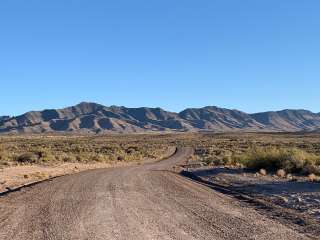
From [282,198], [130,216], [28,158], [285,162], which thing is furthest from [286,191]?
[28,158]

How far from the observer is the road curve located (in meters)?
12.2

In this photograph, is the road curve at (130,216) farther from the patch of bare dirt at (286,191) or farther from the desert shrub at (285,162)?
the desert shrub at (285,162)

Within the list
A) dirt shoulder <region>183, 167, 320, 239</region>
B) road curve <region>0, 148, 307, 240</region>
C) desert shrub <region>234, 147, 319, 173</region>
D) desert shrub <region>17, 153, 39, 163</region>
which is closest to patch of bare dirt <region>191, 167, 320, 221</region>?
dirt shoulder <region>183, 167, 320, 239</region>

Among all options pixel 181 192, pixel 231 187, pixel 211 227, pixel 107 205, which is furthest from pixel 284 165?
pixel 211 227

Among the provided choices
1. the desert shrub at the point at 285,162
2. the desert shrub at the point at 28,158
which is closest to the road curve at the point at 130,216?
the desert shrub at the point at 285,162

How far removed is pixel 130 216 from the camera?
14.9m

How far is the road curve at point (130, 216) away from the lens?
40.2ft

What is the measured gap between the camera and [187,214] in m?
15.3

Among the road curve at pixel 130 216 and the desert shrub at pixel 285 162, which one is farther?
the desert shrub at pixel 285 162

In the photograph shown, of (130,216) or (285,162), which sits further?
(285,162)

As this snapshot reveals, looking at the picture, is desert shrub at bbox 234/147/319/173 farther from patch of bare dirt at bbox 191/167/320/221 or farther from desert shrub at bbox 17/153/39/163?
desert shrub at bbox 17/153/39/163

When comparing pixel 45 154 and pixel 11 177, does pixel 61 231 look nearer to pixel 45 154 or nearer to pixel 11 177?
pixel 11 177

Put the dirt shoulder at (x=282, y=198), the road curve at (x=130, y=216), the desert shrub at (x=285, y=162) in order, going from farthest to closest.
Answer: the desert shrub at (x=285, y=162) < the dirt shoulder at (x=282, y=198) < the road curve at (x=130, y=216)

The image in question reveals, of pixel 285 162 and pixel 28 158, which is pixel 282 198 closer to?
pixel 285 162
